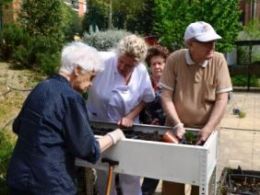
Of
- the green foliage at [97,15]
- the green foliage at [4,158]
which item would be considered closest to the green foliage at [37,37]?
the green foliage at [4,158]

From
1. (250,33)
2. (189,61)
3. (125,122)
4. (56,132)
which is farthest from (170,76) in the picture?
(250,33)

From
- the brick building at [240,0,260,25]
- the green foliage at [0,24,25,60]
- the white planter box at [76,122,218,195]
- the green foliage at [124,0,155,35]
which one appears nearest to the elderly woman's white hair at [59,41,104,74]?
the white planter box at [76,122,218,195]

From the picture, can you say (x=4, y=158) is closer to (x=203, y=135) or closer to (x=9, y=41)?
(x=203, y=135)

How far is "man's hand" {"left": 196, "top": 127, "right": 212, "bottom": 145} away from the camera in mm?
→ 3427

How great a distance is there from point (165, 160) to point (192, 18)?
12441 millimetres

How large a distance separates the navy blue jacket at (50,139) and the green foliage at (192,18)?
40.0 feet

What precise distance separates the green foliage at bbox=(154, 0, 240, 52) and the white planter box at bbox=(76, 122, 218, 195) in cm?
1177

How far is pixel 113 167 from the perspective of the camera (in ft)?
10.5

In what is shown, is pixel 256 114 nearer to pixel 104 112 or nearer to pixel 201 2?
pixel 201 2

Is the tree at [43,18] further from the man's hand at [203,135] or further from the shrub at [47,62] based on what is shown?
the man's hand at [203,135]

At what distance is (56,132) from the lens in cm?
270

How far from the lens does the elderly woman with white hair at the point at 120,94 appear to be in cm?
381

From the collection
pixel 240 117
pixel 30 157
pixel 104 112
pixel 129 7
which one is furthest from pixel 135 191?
pixel 129 7

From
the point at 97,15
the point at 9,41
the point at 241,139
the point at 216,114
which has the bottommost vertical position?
the point at 241,139
